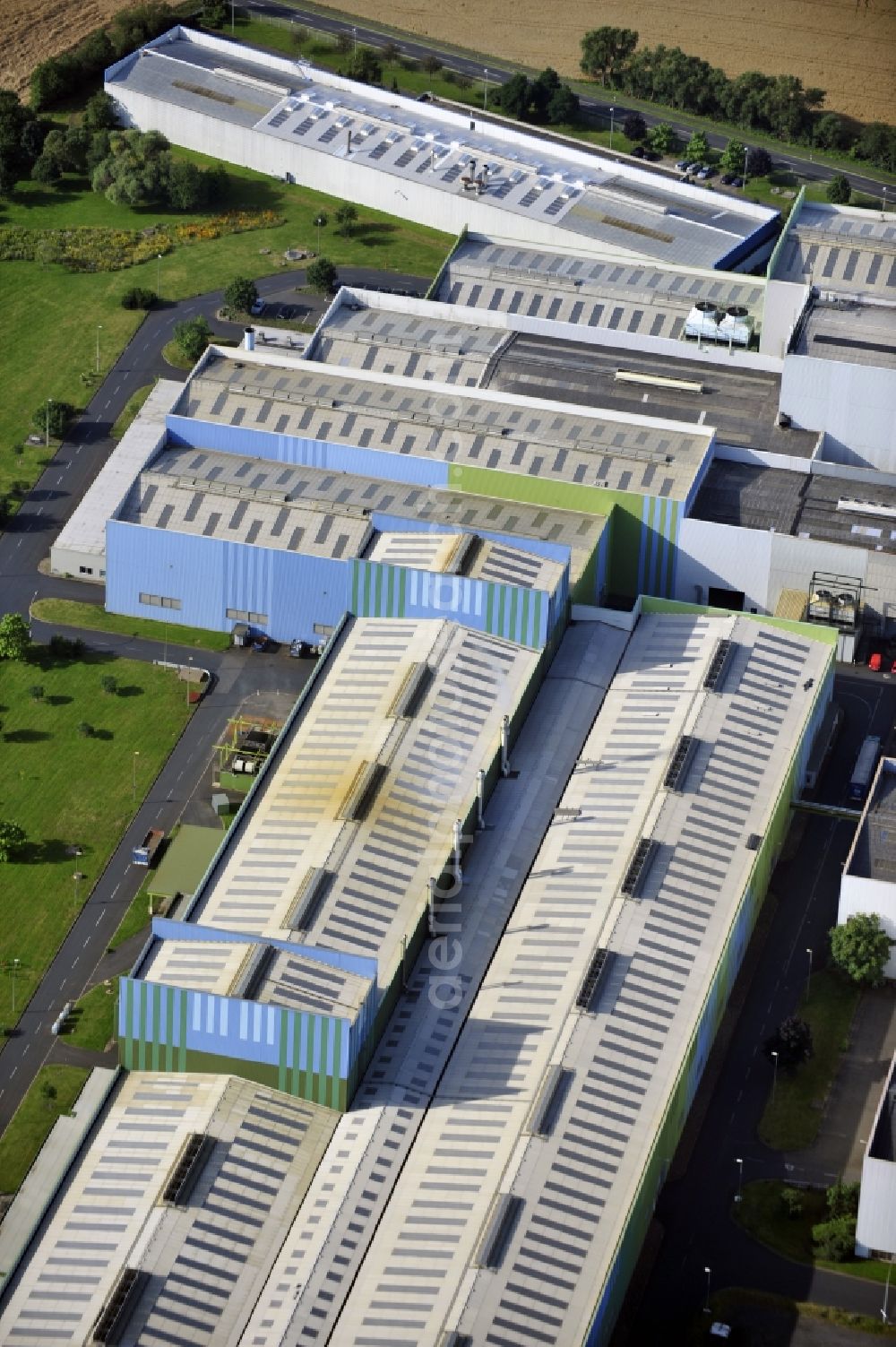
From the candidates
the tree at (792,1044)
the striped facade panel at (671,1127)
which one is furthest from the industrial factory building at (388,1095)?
the tree at (792,1044)

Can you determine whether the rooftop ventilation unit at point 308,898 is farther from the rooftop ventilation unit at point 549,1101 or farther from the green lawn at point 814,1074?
the green lawn at point 814,1074

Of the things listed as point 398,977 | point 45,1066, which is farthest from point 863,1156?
point 45,1066

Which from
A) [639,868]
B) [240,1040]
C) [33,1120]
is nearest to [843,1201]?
[639,868]

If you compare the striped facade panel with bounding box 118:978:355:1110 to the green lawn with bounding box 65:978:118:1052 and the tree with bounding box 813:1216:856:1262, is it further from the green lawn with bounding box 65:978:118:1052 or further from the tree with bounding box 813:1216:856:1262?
the tree with bounding box 813:1216:856:1262

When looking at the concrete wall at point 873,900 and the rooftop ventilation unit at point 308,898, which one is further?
the concrete wall at point 873,900

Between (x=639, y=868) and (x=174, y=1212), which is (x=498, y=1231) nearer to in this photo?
(x=174, y=1212)
